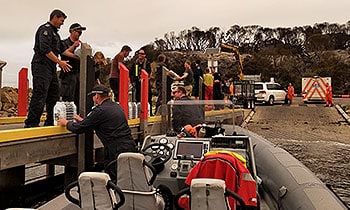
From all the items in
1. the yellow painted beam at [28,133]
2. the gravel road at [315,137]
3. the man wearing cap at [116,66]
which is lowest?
the gravel road at [315,137]

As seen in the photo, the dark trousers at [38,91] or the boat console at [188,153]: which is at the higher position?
the dark trousers at [38,91]

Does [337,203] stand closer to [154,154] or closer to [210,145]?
[210,145]

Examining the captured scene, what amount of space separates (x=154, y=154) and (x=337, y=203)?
2152 mm

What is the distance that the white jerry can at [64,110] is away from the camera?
18.8ft

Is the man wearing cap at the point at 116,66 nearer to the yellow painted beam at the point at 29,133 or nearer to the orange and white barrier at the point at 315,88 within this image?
the yellow painted beam at the point at 29,133

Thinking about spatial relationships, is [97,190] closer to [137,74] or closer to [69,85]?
[69,85]

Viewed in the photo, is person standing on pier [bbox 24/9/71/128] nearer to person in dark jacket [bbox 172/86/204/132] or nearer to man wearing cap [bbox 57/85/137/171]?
man wearing cap [bbox 57/85/137/171]

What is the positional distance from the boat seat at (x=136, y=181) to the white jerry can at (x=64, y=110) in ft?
6.14

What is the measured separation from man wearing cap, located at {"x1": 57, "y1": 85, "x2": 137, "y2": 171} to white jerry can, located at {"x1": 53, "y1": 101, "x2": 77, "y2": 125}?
1.39 ft

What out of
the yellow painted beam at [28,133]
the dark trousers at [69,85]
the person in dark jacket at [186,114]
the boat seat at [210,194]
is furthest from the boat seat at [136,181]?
the dark trousers at [69,85]

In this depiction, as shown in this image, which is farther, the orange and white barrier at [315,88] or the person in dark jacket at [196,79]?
the orange and white barrier at [315,88]

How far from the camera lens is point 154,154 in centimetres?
546

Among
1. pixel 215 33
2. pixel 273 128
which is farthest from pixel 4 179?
pixel 215 33

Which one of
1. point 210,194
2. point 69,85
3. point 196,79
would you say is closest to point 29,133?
point 69,85
